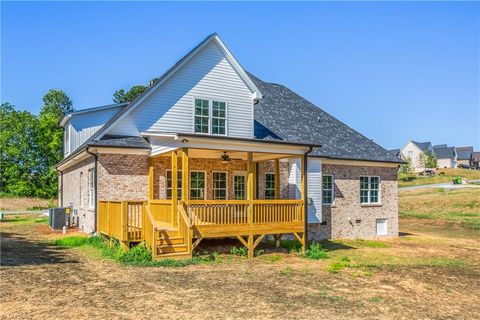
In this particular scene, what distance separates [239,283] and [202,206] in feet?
14.3

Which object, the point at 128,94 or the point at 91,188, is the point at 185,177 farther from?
the point at 128,94

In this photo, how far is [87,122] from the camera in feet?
73.2

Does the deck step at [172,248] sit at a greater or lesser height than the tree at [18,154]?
lesser

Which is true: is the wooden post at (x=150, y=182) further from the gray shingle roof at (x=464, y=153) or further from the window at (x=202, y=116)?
the gray shingle roof at (x=464, y=153)

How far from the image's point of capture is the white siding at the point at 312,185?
19609mm

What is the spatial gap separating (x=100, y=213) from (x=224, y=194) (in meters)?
5.26

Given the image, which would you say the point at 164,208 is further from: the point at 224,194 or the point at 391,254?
the point at 391,254

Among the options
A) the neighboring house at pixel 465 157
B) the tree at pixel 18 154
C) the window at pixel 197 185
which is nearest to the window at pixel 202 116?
the window at pixel 197 185

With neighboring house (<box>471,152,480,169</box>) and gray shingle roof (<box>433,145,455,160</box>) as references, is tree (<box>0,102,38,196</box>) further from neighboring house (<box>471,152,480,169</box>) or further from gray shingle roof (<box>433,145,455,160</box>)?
neighboring house (<box>471,152,480,169</box>)

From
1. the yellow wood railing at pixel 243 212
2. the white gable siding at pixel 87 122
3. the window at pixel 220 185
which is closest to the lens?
the yellow wood railing at pixel 243 212

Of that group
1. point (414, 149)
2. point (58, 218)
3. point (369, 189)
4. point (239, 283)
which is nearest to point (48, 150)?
point (58, 218)

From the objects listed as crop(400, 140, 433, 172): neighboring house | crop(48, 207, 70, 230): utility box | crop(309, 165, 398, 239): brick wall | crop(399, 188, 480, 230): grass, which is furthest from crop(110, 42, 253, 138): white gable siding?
crop(400, 140, 433, 172): neighboring house

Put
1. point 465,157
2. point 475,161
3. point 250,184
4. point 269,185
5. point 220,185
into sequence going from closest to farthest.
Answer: point 250,184, point 220,185, point 269,185, point 475,161, point 465,157

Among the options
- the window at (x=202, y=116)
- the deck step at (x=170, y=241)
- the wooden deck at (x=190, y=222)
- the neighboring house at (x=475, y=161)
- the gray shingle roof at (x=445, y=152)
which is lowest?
the deck step at (x=170, y=241)
